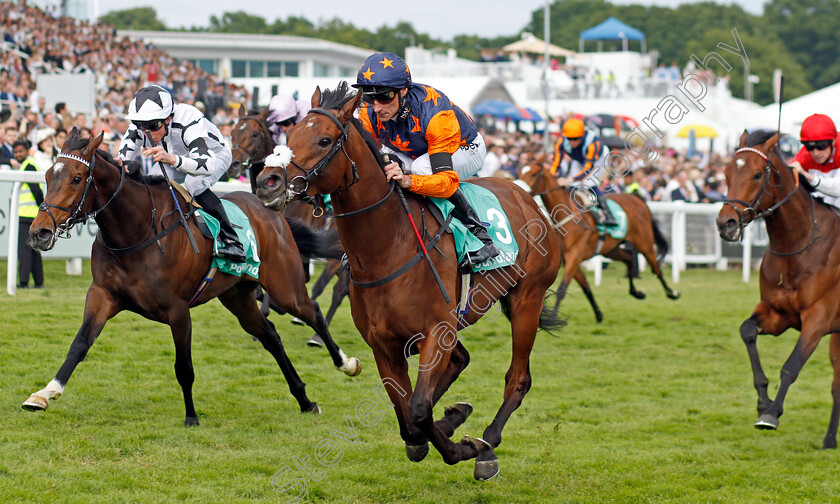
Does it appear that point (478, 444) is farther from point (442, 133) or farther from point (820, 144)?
point (820, 144)

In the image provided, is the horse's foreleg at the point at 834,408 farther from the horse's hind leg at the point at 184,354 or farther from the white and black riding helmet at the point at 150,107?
the white and black riding helmet at the point at 150,107

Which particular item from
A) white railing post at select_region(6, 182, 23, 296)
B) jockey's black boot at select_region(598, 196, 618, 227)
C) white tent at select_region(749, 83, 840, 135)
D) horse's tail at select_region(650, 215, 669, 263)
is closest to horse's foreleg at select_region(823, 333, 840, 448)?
jockey's black boot at select_region(598, 196, 618, 227)

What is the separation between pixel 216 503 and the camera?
411 centimetres

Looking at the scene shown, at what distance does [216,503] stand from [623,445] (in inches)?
106

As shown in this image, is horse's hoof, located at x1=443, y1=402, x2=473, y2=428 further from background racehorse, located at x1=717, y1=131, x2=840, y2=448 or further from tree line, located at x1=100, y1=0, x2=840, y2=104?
tree line, located at x1=100, y1=0, x2=840, y2=104

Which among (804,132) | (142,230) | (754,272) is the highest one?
(804,132)

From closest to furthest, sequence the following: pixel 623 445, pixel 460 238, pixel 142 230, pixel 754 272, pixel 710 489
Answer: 1. pixel 460 238
2. pixel 710 489
3. pixel 142 230
4. pixel 623 445
5. pixel 754 272

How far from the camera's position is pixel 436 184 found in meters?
4.16

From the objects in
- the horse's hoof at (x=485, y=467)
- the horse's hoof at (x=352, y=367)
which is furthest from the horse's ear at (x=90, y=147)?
the horse's hoof at (x=485, y=467)

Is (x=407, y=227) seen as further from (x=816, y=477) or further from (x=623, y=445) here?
(x=816, y=477)

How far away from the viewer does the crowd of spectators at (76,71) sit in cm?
1126

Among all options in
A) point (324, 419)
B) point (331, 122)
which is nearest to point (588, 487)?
point (324, 419)

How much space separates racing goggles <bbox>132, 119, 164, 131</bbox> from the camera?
17.0 feet

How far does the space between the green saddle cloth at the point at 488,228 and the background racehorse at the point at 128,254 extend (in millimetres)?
1764
